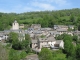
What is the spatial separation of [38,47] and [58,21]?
2972 cm

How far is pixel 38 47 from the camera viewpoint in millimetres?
37844

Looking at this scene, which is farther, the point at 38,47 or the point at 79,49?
the point at 38,47

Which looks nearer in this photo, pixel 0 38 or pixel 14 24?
pixel 0 38

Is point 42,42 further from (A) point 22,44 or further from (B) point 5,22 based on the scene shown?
(B) point 5,22

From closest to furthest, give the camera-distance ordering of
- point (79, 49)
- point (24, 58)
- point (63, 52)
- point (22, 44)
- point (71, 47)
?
point (79, 49) < point (24, 58) < point (71, 47) < point (63, 52) < point (22, 44)

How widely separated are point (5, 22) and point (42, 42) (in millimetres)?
26889

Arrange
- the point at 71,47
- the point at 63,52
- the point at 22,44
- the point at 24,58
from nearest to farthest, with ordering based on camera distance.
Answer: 1. the point at 24,58
2. the point at 71,47
3. the point at 63,52
4. the point at 22,44

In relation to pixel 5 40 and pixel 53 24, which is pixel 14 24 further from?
pixel 5 40

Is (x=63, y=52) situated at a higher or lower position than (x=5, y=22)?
lower

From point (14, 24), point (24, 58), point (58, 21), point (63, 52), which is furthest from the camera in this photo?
point (58, 21)

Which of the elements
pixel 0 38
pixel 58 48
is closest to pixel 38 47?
pixel 58 48

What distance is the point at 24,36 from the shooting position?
135 ft

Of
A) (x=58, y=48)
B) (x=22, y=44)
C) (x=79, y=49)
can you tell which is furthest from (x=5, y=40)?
(x=79, y=49)

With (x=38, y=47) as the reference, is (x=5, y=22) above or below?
above
